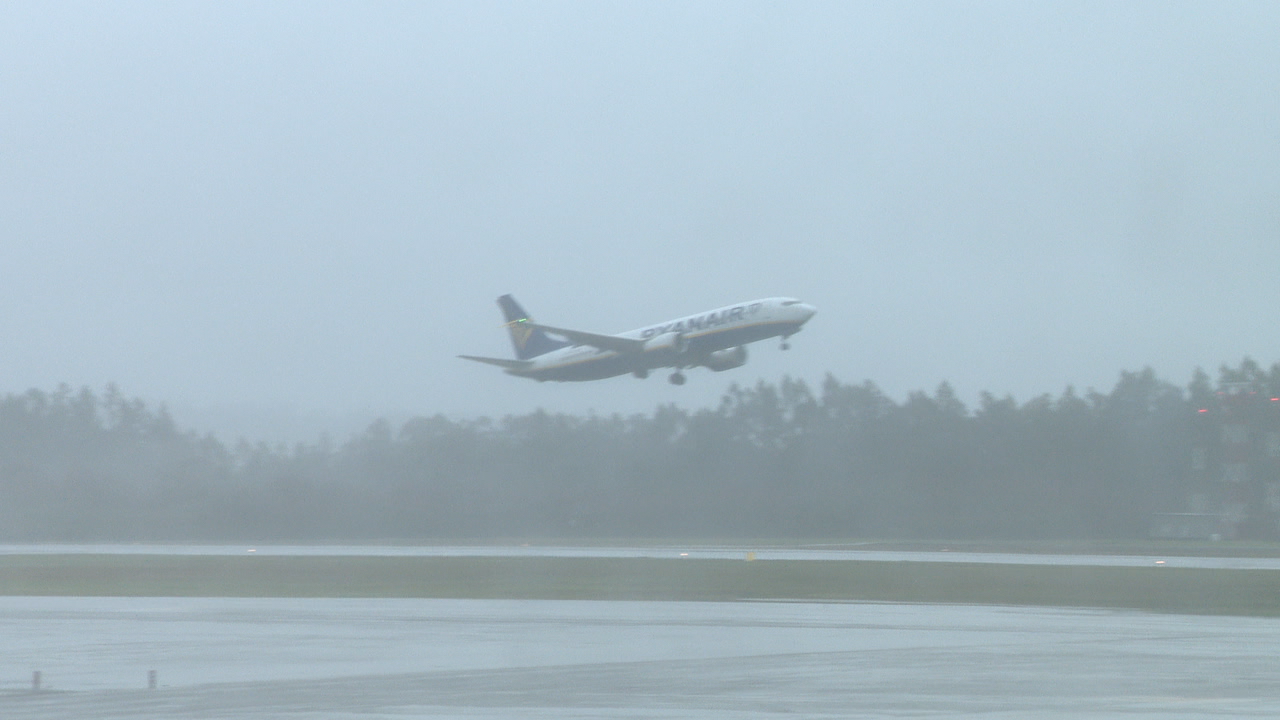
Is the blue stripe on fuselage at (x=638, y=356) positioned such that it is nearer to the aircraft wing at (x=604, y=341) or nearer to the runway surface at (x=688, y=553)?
the aircraft wing at (x=604, y=341)

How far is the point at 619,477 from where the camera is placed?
75625mm

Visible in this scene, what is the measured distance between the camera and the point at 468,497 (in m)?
74.4

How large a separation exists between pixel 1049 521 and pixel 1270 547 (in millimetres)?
13178

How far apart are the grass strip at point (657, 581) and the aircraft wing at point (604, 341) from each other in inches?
487

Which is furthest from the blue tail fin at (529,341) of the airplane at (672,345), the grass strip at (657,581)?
the grass strip at (657,581)

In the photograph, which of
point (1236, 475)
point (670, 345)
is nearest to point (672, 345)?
point (670, 345)

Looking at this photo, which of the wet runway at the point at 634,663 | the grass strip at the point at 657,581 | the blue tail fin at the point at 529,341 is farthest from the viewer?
the blue tail fin at the point at 529,341

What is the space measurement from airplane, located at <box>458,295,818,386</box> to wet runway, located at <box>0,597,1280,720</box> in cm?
2896

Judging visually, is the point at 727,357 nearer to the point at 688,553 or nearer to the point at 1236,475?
the point at 688,553

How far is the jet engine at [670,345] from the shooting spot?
57.7 m

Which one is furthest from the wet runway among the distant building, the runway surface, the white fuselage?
the distant building

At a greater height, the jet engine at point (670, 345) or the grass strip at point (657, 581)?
the jet engine at point (670, 345)

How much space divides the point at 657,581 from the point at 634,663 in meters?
20.2

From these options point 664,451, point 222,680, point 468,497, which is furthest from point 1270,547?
point 222,680
